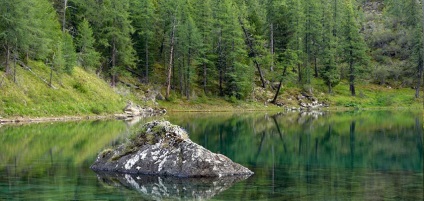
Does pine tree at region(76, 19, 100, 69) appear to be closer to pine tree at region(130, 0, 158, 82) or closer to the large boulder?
pine tree at region(130, 0, 158, 82)

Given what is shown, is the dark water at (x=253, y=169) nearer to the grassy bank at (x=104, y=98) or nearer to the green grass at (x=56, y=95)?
the green grass at (x=56, y=95)

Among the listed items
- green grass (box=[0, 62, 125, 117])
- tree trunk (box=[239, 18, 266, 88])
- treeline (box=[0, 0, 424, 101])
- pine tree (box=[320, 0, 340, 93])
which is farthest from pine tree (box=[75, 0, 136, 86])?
pine tree (box=[320, 0, 340, 93])

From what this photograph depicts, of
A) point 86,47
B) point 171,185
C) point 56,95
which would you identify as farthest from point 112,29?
point 171,185

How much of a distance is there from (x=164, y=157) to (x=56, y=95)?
37.2m

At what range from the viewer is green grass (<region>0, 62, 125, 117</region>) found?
47.8 metres

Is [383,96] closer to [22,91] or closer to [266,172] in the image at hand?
[22,91]

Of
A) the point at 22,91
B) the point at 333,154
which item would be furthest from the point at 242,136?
the point at 22,91

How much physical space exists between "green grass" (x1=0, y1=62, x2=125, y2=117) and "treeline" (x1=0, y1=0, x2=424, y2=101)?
1479mm

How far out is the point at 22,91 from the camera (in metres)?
50.0

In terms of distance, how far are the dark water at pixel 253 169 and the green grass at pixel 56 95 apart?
41.2 feet

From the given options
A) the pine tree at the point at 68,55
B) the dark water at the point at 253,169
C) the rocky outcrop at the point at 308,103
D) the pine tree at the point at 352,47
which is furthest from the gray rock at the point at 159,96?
the dark water at the point at 253,169

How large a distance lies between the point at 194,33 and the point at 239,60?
9.49 meters

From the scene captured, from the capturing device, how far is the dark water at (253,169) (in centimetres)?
1436

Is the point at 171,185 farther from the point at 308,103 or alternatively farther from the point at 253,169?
the point at 308,103
